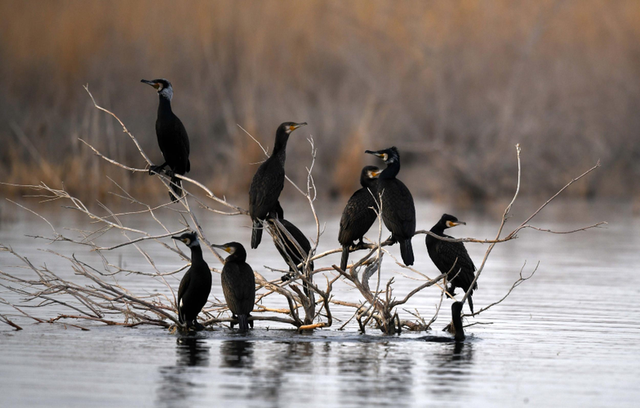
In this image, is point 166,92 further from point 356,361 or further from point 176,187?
point 356,361

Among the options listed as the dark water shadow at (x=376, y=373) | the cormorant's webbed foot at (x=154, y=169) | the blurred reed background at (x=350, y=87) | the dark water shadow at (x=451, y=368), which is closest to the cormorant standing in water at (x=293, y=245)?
the dark water shadow at (x=376, y=373)

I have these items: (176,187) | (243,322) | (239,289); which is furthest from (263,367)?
(176,187)

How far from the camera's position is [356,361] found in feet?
23.0

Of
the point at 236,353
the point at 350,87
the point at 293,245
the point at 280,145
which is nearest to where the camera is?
the point at 236,353

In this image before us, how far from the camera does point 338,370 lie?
6660mm

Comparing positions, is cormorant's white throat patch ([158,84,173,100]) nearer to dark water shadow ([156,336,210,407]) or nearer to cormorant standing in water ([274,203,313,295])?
cormorant standing in water ([274,203,313,295])

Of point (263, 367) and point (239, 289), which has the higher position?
point (239, 289)

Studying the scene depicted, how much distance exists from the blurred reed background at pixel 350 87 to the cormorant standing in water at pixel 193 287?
14.7m

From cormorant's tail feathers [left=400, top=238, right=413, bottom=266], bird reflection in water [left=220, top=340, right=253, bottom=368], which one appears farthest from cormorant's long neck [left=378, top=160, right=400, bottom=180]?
bird reflection in water [left=220, top=340, right=253, bottom=368]

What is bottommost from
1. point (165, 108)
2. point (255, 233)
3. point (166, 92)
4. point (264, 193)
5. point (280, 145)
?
point (255, 233)

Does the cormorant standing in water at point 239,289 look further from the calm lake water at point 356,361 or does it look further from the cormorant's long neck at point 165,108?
the cormorant's long neck at point 165,108

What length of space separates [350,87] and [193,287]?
20.3 m

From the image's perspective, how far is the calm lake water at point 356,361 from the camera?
19.4ft

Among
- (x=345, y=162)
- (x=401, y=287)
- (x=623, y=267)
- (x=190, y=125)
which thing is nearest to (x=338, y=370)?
(x=401, y=287)
